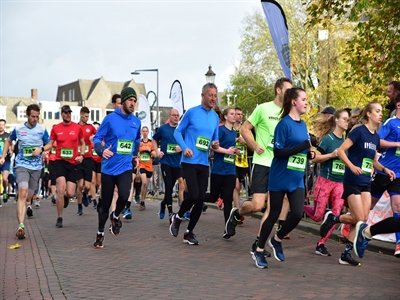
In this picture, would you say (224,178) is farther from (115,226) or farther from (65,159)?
(65,159)

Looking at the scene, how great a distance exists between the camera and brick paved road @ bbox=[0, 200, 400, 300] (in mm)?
6484

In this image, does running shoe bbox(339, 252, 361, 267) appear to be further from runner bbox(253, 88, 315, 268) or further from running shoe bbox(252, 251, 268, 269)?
running shoe bbox(252, 251, 268, 269)

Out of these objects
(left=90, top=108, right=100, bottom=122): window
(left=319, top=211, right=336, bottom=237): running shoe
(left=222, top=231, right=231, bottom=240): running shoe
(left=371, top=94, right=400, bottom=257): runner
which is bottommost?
(left=222, top=231, right=231, bottom=240): running shoe

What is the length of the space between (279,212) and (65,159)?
610 cm

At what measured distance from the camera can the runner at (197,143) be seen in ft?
32.1

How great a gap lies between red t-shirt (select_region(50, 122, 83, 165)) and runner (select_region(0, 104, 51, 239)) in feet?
3.86

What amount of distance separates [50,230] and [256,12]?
3167 cm

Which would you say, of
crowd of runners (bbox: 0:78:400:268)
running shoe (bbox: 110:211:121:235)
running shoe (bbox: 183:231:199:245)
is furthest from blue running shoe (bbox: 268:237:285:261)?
running shoe (bbox: 110:211:121:235)

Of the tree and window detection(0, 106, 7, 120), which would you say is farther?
window detection(0, 106, 7, 120)

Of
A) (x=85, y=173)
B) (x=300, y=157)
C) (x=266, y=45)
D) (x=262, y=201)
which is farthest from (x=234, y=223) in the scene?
(x=266, y=45)

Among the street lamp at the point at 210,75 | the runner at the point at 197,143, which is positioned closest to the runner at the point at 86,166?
the runner at the point at 197,143

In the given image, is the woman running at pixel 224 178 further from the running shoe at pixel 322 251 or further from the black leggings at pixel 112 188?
the running shoe at pixel 322 251

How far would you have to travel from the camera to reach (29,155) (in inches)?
451

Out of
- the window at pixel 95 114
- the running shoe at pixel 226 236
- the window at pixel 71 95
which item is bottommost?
the running shoe at pixel 226 236
